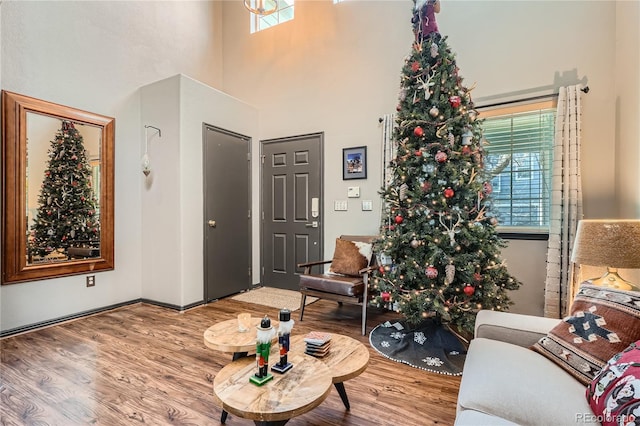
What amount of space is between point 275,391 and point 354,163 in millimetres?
3134

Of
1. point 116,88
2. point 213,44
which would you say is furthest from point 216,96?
point 213,44

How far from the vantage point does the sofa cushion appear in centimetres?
108

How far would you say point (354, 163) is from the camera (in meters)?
4.07

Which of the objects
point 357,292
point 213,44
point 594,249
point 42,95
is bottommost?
point 357,292

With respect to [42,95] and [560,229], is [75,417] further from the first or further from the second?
[560,229]

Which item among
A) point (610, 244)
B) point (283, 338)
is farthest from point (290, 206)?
point (610, 244)

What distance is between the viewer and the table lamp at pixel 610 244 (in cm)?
193

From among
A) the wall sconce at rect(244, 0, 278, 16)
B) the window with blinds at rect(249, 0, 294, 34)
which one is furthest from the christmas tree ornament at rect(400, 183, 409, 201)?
the window with blinds at rect(249, 0, 294, 34)

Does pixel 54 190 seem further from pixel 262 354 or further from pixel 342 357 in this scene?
pixel 342 357

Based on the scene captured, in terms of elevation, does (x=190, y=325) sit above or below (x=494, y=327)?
below

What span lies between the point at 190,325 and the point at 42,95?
8.90 feet

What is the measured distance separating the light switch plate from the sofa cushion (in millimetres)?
2788

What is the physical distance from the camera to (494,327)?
1.71 metres

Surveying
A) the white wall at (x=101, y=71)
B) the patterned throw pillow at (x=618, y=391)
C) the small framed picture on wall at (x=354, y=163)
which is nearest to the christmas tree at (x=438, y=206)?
the small framed picture on wall at (x=354, y=163)
